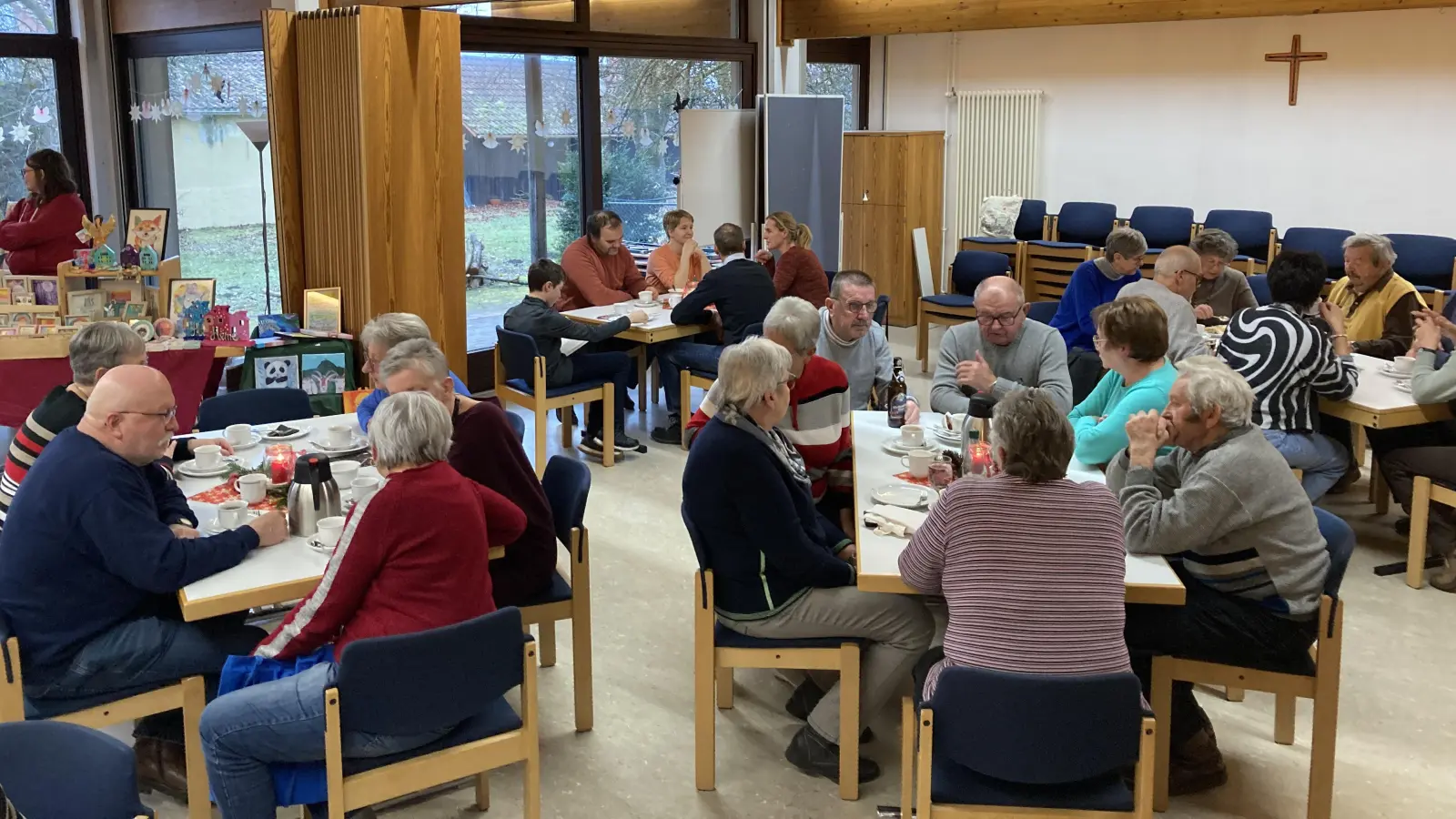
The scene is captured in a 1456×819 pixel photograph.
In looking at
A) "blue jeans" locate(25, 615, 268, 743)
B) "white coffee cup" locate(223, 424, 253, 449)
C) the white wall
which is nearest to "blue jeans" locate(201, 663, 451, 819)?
"blue jeans" locate(25, 615, 268, 743)

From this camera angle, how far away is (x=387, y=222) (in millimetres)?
5859

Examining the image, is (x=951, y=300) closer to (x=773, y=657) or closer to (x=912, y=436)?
(x=912, y=436)

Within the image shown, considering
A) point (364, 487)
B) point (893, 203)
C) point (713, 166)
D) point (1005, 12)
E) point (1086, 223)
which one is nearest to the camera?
point (364, 487)

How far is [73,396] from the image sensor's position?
3.64 metres

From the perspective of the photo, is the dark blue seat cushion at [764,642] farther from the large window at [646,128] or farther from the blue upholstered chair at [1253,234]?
the blue upholstered chair at [1253,234]

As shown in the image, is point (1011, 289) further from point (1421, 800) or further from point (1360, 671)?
point (1421, 800)

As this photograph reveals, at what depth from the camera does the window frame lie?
783 cm

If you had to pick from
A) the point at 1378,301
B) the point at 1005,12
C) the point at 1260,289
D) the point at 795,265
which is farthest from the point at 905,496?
the point at 1005,12

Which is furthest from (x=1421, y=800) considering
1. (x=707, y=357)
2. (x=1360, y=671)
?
(x=707, y=357)

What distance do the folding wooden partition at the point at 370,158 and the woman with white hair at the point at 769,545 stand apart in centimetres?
305

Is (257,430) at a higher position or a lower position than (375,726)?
higher

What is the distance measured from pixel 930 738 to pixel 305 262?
4661 millimetres

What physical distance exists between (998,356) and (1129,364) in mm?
982

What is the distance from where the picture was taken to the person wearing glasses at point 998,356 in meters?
4.64
